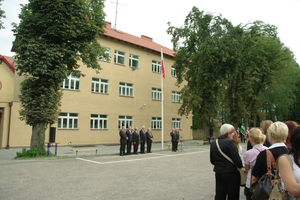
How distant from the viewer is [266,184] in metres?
3.20

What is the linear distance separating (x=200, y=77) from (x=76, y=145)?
44.4 ft

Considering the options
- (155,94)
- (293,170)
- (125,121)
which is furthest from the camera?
(155,94)

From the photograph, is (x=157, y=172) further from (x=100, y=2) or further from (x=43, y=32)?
(x=100, y=2)

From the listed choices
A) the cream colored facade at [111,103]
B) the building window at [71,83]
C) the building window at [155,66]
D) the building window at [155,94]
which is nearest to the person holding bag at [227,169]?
the cream colored facade at [111,103]

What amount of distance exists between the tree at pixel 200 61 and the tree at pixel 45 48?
43.6ft

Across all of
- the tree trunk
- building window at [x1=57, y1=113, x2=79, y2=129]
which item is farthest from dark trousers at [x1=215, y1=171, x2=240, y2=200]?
building window at [x1=57, y1=113, x2=79, y2=129]

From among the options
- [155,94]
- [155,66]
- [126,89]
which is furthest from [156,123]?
[155,66]

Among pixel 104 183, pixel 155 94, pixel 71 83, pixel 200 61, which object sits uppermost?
pixel 200 61

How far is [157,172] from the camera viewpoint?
969cm

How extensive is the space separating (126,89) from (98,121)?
16.3 ft

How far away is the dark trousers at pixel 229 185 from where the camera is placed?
4273 mm

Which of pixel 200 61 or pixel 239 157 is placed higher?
pixel 200 61

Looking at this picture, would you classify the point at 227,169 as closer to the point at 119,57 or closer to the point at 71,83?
the point at 71,83

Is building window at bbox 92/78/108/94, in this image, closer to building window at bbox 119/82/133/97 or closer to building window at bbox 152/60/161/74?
building window at bbox 119/82/133/97
